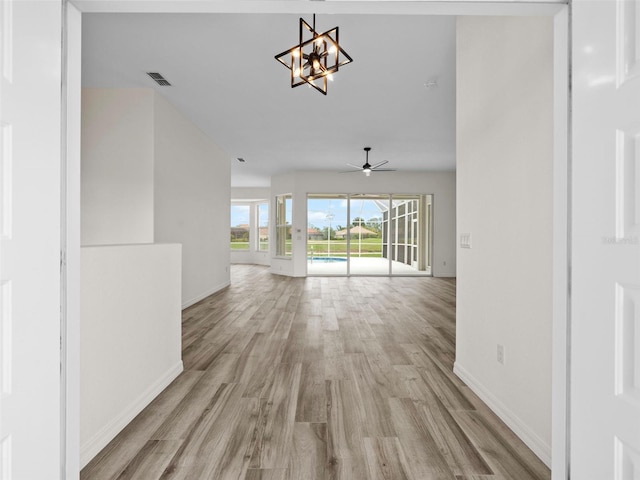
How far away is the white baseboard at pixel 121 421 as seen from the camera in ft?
5.10

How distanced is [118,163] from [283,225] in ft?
17.4

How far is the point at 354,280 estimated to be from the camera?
791 cm

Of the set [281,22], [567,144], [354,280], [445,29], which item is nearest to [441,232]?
[354,280]

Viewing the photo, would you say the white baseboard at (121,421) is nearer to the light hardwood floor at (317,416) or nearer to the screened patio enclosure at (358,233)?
the light hardwood floor at (317,416)

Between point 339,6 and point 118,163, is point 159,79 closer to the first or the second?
point 118,163

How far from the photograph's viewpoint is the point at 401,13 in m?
1.10

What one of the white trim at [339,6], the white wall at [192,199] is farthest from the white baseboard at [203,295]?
the white trim at [339,6]

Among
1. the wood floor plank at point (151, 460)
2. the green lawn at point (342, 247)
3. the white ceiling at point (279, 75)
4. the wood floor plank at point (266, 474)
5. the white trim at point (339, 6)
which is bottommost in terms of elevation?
the wood floor plank at point (151, 460)

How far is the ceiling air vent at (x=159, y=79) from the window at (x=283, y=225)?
5.21m

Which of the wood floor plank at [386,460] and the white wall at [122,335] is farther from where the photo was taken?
the white wall at [122,335]

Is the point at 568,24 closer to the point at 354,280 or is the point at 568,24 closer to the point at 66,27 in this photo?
the point at 66,27

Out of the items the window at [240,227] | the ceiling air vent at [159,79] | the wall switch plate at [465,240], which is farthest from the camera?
the window at [240,227]

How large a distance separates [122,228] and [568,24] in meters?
4.36

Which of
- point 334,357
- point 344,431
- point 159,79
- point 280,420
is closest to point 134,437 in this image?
point 280,420
